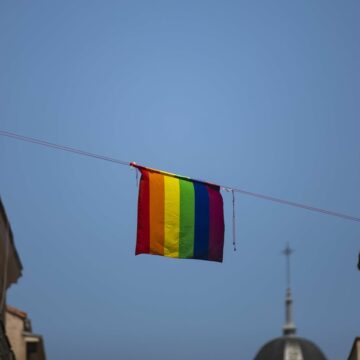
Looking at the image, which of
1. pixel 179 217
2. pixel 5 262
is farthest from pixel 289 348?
pixel 5 262

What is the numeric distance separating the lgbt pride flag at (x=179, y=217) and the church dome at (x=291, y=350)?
13.9ft

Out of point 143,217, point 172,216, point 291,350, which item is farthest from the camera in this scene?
point 172,216

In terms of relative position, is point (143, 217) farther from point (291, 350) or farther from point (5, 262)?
point (291, 350)

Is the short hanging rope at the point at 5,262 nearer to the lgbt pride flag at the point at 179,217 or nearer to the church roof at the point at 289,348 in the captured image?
the lgbt pride flag at the point at 179,217

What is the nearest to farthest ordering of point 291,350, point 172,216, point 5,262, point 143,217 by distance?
point 291,350 < point 143,217 < point 172,216 < point 5,262

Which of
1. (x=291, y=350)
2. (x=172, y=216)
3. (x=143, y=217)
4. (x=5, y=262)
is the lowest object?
(x=291, y=350)

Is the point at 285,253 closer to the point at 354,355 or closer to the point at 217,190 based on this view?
the point at 217,190

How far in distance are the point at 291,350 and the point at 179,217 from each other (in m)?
5.73

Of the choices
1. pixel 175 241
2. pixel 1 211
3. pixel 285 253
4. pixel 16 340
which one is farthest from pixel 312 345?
pixel 16 340

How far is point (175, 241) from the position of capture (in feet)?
81.3

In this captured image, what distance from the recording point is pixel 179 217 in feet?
82.5

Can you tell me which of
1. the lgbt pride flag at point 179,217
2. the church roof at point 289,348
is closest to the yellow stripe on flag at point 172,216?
the lgbt pride flag at point 179,217

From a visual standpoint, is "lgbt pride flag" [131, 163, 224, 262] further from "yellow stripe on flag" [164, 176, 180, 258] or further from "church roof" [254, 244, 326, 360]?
"church roof" [254, 244, 326, 360]

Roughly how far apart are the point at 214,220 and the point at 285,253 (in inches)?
123
